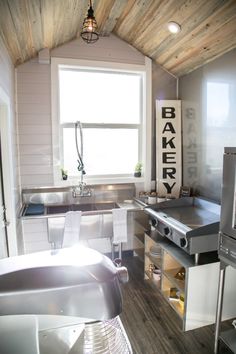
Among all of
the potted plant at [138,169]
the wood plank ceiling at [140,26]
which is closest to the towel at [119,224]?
the potted plant at [138,169]

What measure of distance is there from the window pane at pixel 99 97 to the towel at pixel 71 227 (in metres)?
1.21

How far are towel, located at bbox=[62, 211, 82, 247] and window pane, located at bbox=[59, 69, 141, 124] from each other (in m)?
1.21

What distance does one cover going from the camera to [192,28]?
90.6 inches

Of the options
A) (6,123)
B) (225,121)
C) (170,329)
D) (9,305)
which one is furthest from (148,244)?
(9,305)

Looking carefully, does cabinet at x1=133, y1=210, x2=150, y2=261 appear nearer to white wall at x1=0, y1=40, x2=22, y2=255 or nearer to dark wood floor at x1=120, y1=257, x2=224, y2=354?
dark wood floor at x1=120, y1=257, x2=224, y2=354

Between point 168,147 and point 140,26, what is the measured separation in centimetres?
141

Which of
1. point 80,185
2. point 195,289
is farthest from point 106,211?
point 195,289

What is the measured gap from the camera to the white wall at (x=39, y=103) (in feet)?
9.49

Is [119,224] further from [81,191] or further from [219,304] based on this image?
[219,304]

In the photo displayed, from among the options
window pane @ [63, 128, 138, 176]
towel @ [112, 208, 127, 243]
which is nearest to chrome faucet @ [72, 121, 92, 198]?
window pane @ [63, 128, 138, 176]

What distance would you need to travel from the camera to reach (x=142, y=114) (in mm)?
3330

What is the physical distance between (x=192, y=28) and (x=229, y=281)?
224 cm

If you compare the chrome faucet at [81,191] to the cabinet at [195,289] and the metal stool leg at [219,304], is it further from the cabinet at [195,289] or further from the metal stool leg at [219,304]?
the metal stool leg at [219,304]

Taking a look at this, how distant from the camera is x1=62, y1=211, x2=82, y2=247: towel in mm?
2633
